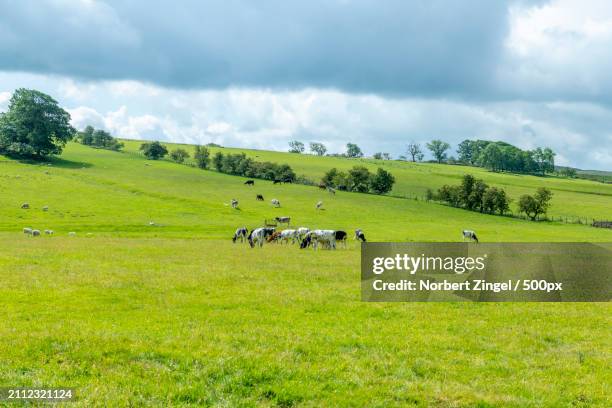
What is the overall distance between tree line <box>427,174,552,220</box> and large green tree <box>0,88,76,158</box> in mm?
85271

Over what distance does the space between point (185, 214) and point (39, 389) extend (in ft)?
187

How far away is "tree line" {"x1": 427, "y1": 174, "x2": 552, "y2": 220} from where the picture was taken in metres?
86.1

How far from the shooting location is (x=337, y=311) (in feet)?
51.4

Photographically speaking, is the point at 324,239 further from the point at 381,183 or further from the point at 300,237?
the point at 381,183

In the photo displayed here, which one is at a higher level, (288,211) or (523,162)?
(523,162)

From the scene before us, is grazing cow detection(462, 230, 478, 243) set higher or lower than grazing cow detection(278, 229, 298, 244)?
lower

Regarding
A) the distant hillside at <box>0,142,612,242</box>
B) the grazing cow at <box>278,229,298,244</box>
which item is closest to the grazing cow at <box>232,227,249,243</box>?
the grazing cow at <box>278,229,298,244</box>

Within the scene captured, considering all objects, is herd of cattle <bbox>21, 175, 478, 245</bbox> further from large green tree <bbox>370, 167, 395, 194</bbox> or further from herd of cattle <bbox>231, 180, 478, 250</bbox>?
large green tree <bbox>370, 167, 395, 194</bbox>

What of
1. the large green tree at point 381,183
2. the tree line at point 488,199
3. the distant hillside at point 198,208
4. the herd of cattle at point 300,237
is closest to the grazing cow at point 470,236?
the distant hillside at point 198,208

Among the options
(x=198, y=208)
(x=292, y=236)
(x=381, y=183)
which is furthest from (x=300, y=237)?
(x=381, y=183)

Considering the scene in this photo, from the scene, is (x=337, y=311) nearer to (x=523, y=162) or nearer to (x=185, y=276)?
(x=185, y=276)

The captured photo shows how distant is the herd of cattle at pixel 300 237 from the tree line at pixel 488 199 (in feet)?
163

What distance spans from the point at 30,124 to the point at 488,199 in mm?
96233

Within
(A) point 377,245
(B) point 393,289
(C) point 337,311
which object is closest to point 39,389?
(C) point 337,311
